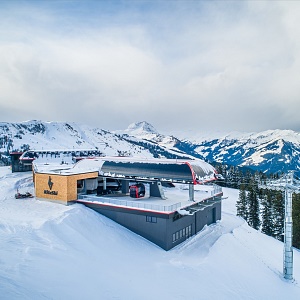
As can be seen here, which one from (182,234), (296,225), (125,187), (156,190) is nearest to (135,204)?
(156,190)

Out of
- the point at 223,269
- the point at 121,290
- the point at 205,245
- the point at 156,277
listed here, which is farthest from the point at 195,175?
the point at 121,290

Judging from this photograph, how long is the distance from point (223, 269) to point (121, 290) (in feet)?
36.1

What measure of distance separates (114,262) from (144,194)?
13763 mm

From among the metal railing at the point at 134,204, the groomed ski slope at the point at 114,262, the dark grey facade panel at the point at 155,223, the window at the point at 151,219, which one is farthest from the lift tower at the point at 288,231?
the window at the point at 151,219

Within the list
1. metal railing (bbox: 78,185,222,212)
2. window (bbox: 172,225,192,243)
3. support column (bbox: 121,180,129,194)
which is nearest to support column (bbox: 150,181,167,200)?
metal railing (bbox: 78,185,222,212)

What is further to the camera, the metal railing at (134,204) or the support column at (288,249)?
the metal railing at (134,204)

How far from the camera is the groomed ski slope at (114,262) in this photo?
1750 cm

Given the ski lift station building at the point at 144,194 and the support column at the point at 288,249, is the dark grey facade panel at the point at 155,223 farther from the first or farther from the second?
the support column at the point at 288,249

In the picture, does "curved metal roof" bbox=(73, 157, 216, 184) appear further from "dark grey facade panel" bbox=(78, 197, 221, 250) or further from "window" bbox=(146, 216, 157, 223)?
"window" bbox=(146, 216, 157, 223)

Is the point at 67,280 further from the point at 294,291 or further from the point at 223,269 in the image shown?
the point at 294,291

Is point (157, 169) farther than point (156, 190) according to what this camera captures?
No

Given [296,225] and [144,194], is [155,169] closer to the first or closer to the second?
[144,194]

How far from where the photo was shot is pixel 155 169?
3419cm

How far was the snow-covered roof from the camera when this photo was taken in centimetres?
3241
